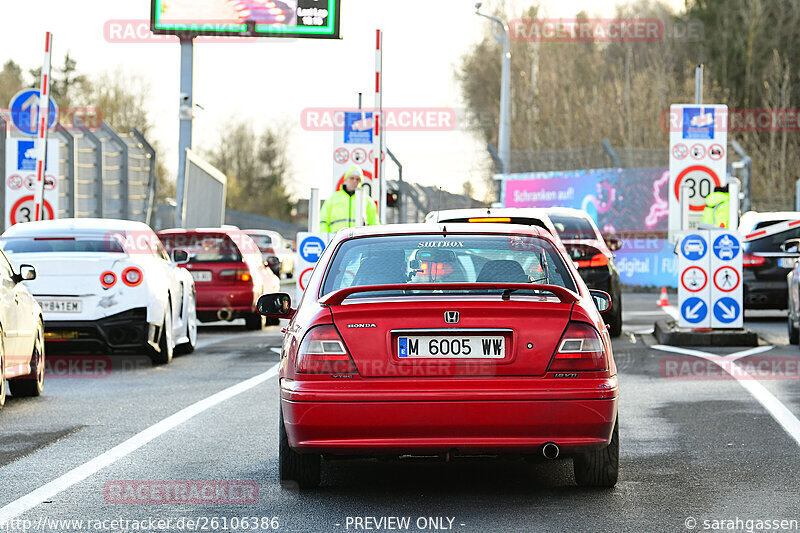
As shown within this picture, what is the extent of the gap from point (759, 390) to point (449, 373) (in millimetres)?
5676

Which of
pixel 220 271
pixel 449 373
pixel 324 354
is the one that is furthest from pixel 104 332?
pixel 449 373

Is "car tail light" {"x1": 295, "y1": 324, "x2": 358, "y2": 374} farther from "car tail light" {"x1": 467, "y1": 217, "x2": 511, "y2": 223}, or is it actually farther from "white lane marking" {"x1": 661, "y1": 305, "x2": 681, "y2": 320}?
"white lane marking" {"x1": 661, "y1": 305, "x2": 681, "y2": 320}

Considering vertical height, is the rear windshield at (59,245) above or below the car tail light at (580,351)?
above

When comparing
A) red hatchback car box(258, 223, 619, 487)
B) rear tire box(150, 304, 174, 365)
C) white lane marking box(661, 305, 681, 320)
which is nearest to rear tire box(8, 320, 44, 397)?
rear tire box(150, 304, 174, 365)

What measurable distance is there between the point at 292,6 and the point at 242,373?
593 inches

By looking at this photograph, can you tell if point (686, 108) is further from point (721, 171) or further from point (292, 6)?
point (292, 6)

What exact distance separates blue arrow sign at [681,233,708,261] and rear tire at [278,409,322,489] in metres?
10.1

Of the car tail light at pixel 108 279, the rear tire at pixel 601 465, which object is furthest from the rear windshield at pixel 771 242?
the rear tire at pixel 601 465

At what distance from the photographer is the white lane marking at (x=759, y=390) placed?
966cm

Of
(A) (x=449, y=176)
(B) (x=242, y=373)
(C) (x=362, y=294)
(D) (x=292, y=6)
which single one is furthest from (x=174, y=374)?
(A) (x=449, y=176)

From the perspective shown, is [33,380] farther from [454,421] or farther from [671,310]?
[671,310]

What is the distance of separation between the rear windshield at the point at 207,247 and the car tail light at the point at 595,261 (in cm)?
514

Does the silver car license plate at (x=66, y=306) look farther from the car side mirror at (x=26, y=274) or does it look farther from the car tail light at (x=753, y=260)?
the car tail light at (x=753, y=260)

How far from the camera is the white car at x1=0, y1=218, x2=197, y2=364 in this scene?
13766 mm
